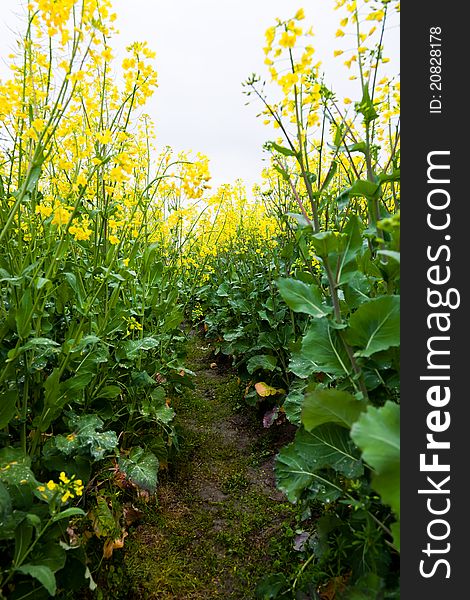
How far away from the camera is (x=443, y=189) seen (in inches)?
45.4

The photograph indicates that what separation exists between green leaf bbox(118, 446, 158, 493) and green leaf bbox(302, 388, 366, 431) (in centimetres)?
134

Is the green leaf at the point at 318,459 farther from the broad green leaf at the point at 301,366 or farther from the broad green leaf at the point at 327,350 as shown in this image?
the broad green leaf at the point at 301,366

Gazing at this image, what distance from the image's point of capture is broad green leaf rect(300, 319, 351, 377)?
153cm

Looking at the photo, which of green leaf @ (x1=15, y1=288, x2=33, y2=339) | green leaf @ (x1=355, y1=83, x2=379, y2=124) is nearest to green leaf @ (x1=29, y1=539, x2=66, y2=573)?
green leaf @ (x1=15, y1=288, x2=33, y2=339)

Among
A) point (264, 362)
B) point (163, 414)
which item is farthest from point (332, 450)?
point (264, 362)

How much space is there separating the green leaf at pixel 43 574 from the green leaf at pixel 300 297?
45.5 inches

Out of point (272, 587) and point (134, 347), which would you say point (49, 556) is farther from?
point (134, 347)

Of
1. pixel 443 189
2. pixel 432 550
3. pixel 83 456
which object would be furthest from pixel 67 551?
pixel 443 189

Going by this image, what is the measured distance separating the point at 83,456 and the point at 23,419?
0.31m

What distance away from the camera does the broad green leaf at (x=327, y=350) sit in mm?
1531

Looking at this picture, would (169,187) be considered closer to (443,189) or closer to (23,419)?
(23,419)

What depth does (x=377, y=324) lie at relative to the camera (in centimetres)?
136

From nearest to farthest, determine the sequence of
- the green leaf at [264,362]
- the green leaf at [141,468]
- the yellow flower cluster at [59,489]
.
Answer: the yellow flower cluster at [59,489] → the green leaf at [141,468] → the green leaf at [264,362]

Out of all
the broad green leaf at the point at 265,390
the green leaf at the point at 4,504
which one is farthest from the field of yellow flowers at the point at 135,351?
the broad green leaf at the point at 265,390
